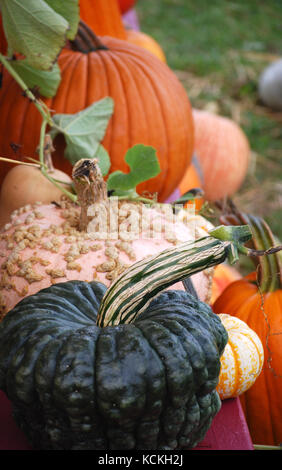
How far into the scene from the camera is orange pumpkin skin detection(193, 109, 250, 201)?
3.10 meters

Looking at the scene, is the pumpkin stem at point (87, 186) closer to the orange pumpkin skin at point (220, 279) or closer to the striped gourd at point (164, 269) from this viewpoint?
the striped gourd at point (164, 269)

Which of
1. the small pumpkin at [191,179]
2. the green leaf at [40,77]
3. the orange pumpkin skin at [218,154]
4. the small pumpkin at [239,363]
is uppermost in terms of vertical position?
the green leaf at [40,77]

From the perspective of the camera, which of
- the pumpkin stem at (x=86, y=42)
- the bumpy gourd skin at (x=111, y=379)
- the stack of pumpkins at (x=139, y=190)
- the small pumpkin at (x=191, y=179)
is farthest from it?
the small pumpkin at (x=191, y=179)

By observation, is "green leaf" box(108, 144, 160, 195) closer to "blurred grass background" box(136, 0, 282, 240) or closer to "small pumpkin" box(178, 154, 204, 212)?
"small pumpkin" box(178, 154, 204, 212)

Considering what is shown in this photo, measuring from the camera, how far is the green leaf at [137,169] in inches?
52.0

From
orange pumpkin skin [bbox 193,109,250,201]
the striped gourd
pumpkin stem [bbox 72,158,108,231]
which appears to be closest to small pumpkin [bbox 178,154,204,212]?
orange pumpkin skin [bbox 193,109,250,201]

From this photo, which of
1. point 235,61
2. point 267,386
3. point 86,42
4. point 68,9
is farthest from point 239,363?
point 235,61

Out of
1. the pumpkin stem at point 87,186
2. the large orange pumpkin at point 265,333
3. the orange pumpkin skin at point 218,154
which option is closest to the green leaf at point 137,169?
the pumpkin stem at point 87,186

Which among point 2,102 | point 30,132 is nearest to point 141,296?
point 30,132

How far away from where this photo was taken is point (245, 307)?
4.58ft

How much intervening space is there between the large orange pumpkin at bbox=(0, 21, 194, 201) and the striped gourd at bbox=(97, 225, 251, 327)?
841 millimetres

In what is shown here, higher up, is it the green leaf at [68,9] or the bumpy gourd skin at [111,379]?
the green leaf at [68,9]

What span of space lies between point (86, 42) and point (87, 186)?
2.92 ft
